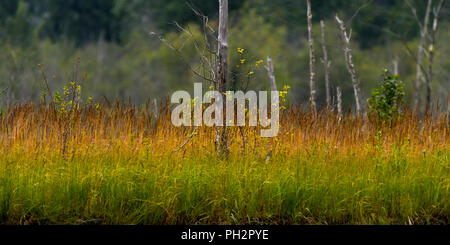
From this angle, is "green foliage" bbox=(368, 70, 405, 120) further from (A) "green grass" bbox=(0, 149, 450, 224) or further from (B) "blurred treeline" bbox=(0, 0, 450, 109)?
(B) "blurred treeline" bbox=(0, 0, 450, 109)

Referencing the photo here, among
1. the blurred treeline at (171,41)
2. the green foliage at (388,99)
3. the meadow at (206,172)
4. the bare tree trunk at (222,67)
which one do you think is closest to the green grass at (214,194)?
the meadow at (206,172)

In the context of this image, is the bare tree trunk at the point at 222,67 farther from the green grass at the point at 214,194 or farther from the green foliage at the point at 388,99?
the green foliage at the point at 388,99

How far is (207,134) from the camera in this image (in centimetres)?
847

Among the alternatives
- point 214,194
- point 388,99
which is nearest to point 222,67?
point 214,194

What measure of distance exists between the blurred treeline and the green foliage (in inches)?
611

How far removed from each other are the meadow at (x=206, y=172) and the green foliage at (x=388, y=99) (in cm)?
169

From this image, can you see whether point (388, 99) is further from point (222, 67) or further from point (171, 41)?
point (171, 41)

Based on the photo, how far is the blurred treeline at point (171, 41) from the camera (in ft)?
96.9

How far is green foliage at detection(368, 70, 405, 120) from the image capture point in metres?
10.6

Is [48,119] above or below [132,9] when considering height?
below

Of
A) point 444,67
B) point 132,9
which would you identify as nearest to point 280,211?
point 444,67
